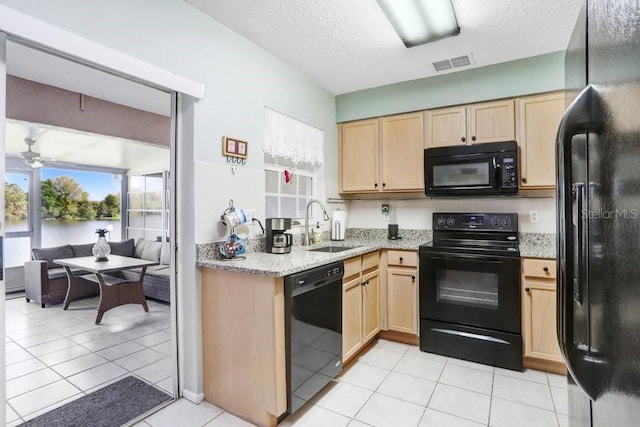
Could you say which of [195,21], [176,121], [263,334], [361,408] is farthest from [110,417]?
[195,21]

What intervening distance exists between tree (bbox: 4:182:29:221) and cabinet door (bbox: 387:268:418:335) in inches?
107

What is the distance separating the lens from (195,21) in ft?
6.90

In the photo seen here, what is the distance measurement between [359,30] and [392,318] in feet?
7.83

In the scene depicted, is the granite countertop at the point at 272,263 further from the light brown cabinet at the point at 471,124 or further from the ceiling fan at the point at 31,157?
the ceiling fan at the point at 31,157

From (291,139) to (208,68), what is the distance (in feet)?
3.18

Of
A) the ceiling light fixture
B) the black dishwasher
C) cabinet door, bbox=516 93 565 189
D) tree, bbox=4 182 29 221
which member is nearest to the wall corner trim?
the black dishwasher

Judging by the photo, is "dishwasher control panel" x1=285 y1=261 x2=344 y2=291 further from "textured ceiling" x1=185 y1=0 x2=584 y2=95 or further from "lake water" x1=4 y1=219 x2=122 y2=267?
"lake water" x1=4 y1=219 x2=122 y2=267

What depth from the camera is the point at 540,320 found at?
→ 8.11ft

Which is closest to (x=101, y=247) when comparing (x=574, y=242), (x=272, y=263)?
(x=272, y=263)

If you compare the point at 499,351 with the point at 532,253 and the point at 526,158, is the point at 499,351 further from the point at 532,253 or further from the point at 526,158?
the point at 526,158

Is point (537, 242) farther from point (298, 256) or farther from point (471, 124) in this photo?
point (298, 256)

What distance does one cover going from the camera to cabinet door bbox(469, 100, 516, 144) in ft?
9.48

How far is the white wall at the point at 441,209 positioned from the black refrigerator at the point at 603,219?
7.81 feet

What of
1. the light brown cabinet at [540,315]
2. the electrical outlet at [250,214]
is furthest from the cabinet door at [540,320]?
the electrical outlet at [250,214]
